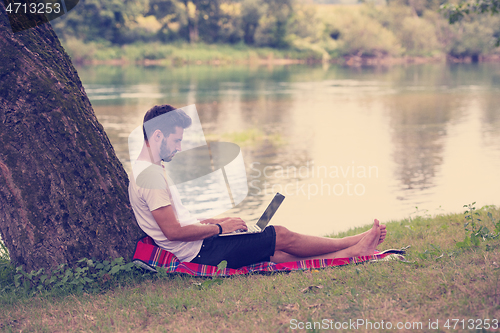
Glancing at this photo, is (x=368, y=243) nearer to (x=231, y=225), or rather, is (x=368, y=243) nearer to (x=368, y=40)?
(x=231, y=225)

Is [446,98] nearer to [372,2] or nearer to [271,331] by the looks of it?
[271,331]

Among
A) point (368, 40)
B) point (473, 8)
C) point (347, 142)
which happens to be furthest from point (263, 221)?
point (368, 40)

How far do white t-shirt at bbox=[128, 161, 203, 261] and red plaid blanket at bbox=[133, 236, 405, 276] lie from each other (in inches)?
3.1

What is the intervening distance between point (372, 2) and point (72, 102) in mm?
79547

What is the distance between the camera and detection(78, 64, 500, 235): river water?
8.56m

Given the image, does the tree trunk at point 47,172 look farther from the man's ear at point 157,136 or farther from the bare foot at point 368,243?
the bare foot at point 368,243

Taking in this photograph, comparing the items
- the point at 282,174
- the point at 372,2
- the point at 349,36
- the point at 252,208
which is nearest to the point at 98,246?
the point at 252,208

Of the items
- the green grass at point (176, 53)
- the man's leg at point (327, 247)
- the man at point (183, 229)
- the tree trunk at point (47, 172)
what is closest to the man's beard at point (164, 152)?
the man at point (183, 229)

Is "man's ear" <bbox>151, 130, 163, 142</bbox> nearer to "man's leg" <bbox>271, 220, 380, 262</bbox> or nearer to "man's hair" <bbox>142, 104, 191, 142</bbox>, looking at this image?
"man's hair" <bbox>142, 104, 191, 142</bbox>

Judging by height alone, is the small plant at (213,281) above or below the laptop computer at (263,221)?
below

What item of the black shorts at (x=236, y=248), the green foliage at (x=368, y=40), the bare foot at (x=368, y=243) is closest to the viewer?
the black shorts at (x=236, y=248)

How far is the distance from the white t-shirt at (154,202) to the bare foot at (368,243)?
1.34 m

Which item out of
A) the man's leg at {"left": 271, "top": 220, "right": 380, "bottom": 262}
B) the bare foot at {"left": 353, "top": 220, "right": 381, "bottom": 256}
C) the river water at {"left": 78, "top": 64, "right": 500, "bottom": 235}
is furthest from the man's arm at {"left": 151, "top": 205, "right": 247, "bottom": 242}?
the river water at {"left": 78, "top": 64, "right": 500, "bottom": 235}

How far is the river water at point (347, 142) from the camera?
8.56 metres
